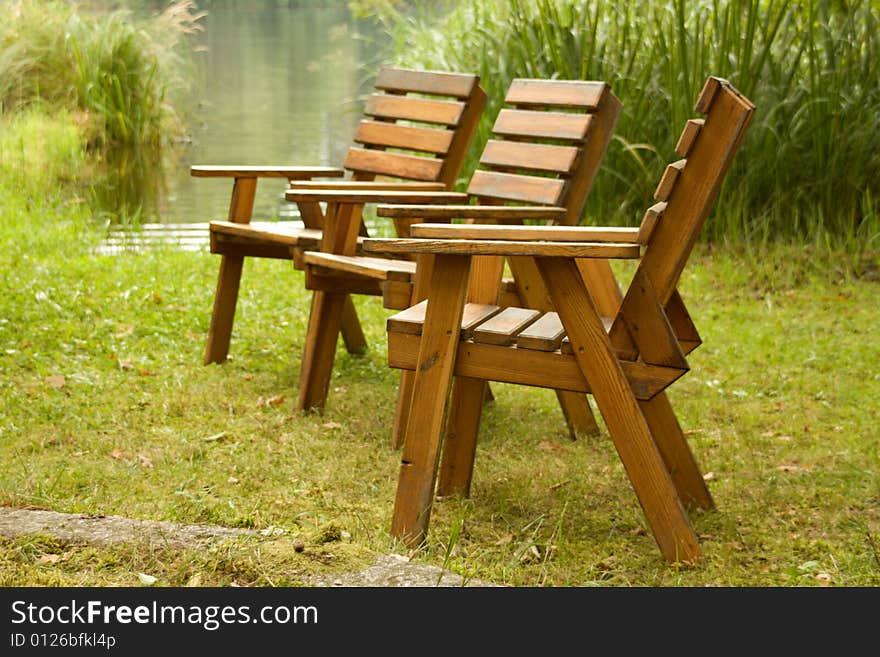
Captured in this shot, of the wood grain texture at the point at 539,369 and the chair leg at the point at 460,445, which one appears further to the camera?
the chair leg at the point at 460,445

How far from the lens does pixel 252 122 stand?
50.0ft

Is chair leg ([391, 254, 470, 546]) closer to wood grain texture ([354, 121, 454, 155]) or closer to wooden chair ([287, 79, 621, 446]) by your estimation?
wooden chair ([287, 79, 621, 446])

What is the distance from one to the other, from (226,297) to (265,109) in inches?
458

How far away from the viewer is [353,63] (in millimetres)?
24922

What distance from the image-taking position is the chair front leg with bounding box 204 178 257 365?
530 cm

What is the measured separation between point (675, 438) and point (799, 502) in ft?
1.63

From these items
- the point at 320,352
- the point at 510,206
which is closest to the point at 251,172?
the point at 320,352

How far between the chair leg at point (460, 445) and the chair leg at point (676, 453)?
0.53 metres

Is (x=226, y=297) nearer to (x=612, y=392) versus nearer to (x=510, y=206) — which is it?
(x=510, y=206)

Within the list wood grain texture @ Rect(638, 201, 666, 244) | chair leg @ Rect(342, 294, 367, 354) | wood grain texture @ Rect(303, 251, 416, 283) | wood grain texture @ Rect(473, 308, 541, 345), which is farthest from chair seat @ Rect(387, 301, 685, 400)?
chair leg @ Rect(342, 294, 367, 354)

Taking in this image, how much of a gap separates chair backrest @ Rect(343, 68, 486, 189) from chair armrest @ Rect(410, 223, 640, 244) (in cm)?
193

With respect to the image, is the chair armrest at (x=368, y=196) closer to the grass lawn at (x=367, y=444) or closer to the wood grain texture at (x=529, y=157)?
the wood grain texture at (x=529, y=157)

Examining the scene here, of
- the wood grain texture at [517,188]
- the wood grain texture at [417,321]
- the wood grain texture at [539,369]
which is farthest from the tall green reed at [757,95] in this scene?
the wood grain texture at [539,369]

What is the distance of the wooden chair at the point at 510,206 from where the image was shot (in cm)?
411
